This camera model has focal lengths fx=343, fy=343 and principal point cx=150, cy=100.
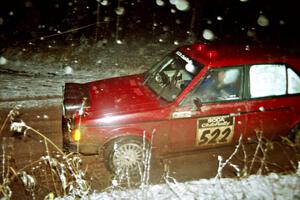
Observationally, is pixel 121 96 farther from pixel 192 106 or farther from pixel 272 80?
pixel 272 80

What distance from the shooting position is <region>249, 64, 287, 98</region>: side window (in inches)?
217

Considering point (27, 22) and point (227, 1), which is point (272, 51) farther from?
point (227, 1)

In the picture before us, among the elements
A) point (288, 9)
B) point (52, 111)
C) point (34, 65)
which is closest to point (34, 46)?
point (34, 65)

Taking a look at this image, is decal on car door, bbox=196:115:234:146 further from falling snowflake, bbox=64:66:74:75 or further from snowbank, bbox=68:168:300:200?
falling snowflake, bbox=64:66:74:75


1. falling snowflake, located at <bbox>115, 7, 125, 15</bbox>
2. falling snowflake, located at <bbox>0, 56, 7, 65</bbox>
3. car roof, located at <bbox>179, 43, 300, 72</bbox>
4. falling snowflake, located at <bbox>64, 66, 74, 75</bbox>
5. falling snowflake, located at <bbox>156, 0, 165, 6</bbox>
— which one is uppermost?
falling snowflake, located at <bbox>156, 0, 165, 6</bbox>

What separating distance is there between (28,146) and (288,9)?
809 inches

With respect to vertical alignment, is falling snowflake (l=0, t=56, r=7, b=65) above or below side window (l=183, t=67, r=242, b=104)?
above

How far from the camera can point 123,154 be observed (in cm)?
529

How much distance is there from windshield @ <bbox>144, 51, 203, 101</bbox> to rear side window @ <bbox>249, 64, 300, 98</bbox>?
926 millimetres

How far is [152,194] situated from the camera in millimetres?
4492

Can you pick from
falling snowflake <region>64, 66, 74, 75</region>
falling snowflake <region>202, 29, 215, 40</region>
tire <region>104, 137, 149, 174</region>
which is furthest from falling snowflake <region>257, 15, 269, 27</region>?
tire <region>104, 137, 149, 174</region>

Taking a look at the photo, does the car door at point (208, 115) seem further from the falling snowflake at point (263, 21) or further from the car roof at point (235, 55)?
the falling snowflake at point (263, 21)

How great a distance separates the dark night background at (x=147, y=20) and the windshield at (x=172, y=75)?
8.33 meters

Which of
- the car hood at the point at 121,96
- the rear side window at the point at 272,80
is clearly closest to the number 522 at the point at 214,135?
the rear side window at the point at 272,80
